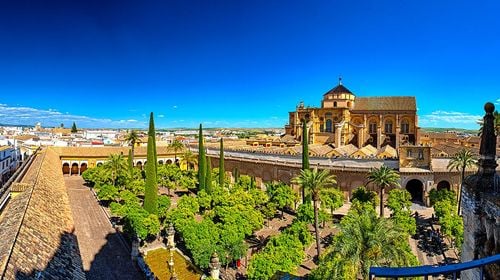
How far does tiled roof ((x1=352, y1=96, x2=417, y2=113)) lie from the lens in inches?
1695

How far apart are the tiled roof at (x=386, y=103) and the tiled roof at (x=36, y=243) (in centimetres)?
3946

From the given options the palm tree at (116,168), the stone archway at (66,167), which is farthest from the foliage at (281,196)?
the stone archway at (66,167)

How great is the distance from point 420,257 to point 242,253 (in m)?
9.77

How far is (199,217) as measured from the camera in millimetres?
25812

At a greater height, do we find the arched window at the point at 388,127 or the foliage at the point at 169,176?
the arched window at the point at 388,127

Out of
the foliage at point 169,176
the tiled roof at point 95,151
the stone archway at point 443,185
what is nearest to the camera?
the stone archway at point 443,185

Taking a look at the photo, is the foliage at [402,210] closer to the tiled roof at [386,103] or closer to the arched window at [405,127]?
the arched window at [405,127]

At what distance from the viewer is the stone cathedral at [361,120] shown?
41719 mm

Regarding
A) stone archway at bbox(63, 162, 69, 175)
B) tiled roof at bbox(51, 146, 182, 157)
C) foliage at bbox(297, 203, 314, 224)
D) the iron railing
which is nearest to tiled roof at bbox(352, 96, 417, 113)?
foliage at bbox(297, 203, 314, 224)

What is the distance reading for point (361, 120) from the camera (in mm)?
43875

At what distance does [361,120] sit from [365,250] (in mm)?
34788

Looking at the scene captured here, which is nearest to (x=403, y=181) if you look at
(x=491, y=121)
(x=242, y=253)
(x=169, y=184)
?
(x=242, y=253)

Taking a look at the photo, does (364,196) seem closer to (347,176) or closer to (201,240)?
(347,176)

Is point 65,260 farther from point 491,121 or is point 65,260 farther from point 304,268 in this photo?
point 304,268
